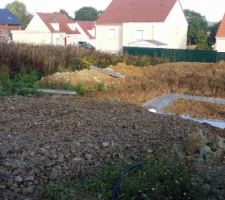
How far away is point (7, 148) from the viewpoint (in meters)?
5.55

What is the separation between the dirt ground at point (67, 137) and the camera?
15.9 ft

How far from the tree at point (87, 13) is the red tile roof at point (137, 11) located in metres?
54.6

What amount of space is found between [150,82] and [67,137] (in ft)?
31.5

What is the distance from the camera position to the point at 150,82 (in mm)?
15500

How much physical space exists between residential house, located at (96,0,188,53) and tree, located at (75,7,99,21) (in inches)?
2140

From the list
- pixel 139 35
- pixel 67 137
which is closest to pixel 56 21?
pixel 139 35

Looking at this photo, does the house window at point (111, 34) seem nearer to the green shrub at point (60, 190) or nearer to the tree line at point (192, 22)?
the tree line at point (192, 22)

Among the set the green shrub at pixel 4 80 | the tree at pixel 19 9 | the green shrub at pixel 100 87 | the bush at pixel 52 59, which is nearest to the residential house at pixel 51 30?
the bush at pixel 52 59

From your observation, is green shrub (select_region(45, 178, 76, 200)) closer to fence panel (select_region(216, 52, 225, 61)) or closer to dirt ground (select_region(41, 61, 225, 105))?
dirt ground (select_region(41, 61, 225, 105))

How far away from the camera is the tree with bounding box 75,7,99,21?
97500 mm

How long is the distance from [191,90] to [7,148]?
1045cm

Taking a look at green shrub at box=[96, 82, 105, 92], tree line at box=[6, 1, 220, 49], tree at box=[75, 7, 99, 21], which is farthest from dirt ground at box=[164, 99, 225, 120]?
tree at box=[75, 7, 99, 21]

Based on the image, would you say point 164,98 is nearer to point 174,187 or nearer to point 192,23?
point 174,187

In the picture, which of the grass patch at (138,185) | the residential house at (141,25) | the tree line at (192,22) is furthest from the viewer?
the tree line at (192,22)
